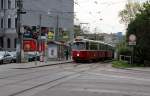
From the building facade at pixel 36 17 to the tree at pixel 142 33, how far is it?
32.5 metres

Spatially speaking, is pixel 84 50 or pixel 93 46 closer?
A: pixel 84 50

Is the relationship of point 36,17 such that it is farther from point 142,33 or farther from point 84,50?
point 142,33

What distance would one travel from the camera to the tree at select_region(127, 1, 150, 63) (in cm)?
5056

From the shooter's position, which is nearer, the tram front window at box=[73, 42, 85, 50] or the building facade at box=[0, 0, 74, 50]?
the tram front window at box=[73, 42, 85, 50]

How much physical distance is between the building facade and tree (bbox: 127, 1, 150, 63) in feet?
107

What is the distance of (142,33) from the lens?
50.8 m

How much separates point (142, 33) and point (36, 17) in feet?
134

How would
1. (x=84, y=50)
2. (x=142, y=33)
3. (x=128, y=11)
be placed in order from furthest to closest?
(x=128, y=11), (x=84, y=50), (x=142, y=33)

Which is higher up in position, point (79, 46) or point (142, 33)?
point (142, 33)

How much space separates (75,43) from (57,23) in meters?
35.0

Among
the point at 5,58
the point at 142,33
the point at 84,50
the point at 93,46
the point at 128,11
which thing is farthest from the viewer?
the point at 128,11

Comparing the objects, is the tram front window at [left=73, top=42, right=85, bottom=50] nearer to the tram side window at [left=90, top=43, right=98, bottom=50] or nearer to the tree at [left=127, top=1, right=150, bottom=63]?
the tram side window at [left=90, top=43, right=98, bottom=50]

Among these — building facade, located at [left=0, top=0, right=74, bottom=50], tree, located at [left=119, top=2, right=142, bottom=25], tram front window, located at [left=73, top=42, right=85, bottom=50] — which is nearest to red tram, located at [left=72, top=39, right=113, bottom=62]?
tram front window, located at [left=73, top=42, right=85, bottom=50]

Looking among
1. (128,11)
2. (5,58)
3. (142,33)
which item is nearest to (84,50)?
(5,58)
